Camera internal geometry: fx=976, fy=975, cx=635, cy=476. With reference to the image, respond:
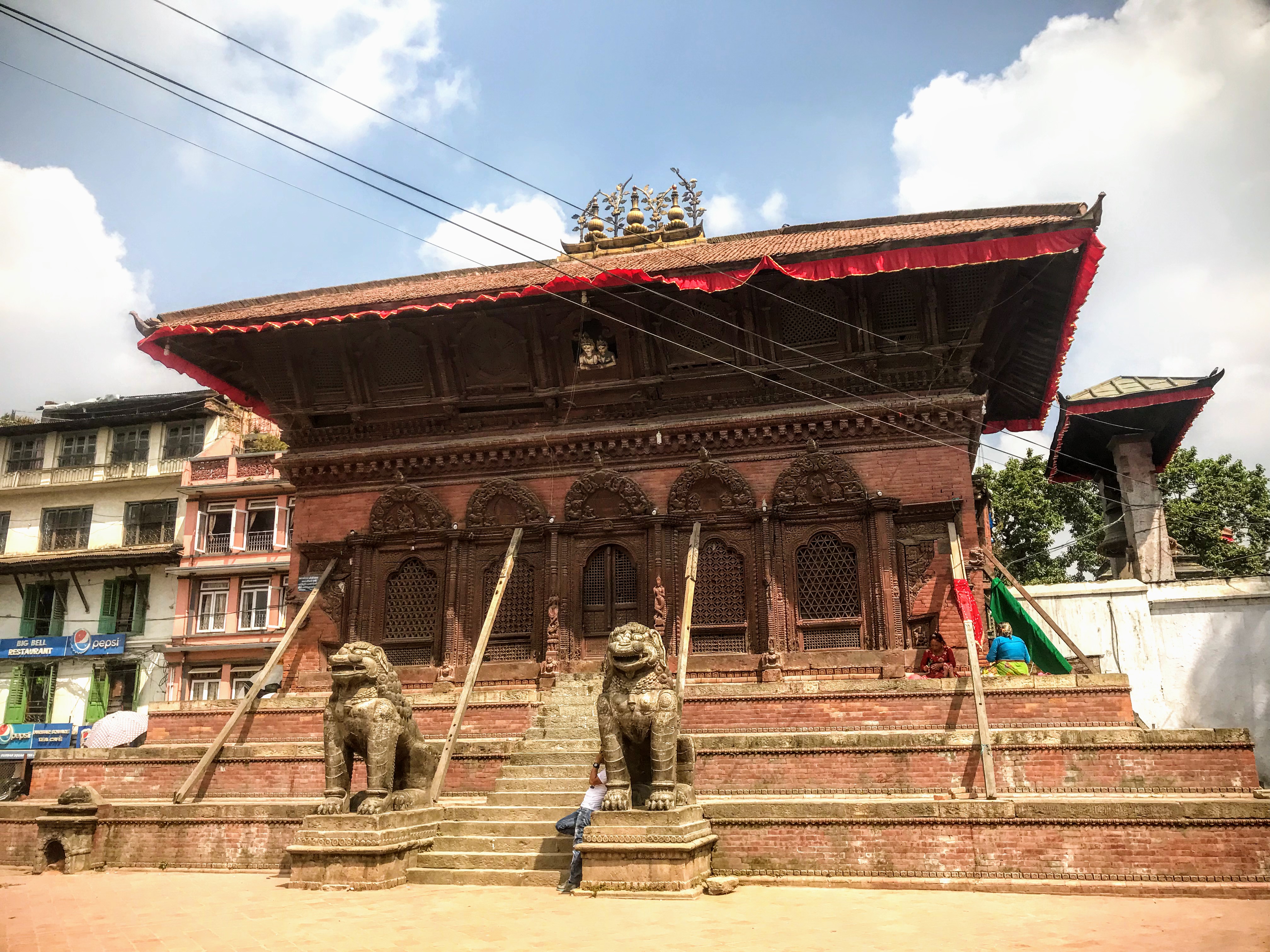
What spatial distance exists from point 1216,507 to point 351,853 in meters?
32.1

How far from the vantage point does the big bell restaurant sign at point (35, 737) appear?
31.7 m

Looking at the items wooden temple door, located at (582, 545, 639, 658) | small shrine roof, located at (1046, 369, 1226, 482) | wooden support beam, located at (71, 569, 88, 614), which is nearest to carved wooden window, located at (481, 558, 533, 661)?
wooden temple door, located at (582, 545, 639, 658)

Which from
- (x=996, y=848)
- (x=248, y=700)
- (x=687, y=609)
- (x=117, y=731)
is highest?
(x=687, y=609)

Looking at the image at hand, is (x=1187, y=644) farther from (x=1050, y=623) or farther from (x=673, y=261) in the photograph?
(x=673, y=261)

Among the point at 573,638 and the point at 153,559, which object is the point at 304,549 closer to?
the point at 573,638

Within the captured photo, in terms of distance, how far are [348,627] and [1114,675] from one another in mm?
11066

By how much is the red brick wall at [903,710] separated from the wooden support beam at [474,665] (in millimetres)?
2776

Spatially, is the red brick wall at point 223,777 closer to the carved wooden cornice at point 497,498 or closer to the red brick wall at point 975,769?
the red brick wall at point 975,769

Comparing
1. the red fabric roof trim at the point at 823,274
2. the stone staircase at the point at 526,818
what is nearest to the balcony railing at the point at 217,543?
the red fabric roof trim at the point at 823,274

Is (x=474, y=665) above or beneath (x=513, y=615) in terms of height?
beneath

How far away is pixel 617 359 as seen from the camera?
15594 mm

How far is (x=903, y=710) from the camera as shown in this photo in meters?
11.9

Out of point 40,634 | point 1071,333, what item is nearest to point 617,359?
point 1071,333

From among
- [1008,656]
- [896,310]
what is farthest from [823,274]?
[1008,656]
